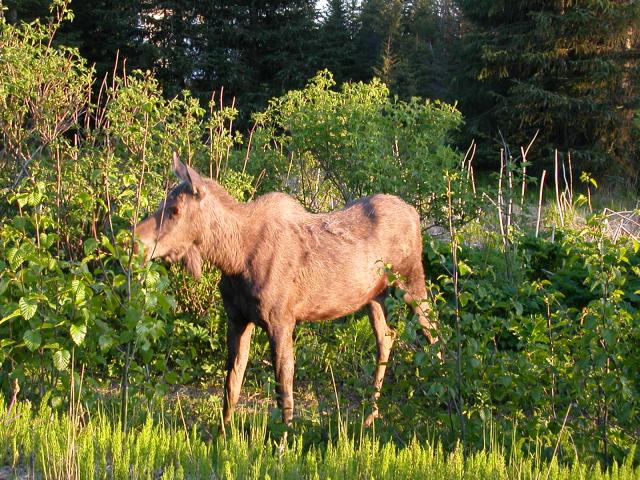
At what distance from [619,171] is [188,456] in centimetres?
1905

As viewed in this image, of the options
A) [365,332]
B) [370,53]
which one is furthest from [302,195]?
[370,53]

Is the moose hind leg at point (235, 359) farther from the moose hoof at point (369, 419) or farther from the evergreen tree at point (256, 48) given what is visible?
the evergreen tree at point (256, 48)

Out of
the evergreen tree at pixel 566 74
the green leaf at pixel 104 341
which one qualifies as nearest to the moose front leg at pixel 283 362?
the green leaf at pixel 104 341

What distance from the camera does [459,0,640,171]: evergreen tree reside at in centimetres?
2058

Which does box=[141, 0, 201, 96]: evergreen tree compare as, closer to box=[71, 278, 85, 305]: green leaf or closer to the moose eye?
the moose eye

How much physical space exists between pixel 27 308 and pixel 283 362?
1.83 metres

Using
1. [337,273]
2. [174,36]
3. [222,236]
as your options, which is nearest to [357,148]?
[337,273]

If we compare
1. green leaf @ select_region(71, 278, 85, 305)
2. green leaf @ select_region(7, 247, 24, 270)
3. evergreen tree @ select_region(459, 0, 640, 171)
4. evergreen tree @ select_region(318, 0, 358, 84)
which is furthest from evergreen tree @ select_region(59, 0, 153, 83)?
green leaf @ select_region(71, 278, 85, 305)

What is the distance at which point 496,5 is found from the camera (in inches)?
869

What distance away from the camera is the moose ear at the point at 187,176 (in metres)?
5.44

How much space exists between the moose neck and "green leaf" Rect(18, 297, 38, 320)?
1324 millimetres

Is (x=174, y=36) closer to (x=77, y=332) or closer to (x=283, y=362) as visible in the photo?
(x=283, y=362)

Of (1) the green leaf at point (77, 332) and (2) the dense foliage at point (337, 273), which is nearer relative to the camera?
(1) the green leaf at point (77, 332)

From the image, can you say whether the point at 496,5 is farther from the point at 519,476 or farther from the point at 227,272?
the point at 519,476
